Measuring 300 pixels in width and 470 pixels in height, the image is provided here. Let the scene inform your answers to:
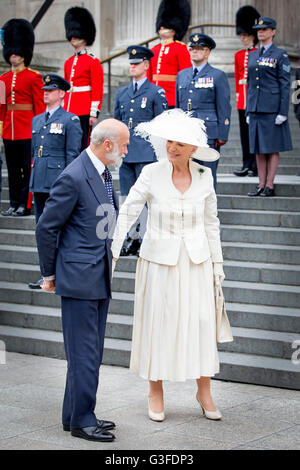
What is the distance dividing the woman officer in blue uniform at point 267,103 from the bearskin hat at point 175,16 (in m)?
1.29

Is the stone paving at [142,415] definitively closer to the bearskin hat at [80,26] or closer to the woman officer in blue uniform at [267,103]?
the woman officer in blue uniform at [267,103]

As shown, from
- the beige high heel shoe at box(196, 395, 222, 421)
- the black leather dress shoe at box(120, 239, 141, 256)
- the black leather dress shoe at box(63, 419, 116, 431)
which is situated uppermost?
the black leather dress shoe at box(120, 239, 141, 256)

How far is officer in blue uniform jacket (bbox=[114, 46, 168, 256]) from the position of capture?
9.20 meters

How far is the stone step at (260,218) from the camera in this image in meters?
9.20

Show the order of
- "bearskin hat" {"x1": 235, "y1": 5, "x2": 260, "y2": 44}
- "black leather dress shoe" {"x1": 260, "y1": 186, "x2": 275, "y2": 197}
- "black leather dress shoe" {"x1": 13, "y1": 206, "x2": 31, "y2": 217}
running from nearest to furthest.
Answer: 1. "black leather dress shoe" {"x1": 260, "y1": 186, "x2": 275, "y2": 197}
2. "black leather dress shoe" {"x1": 13, "y1": 206, "x2": 31, "y2": 217}
3. "bearskin hat" {"x1": 235, "y1": 5, "x2": 260, "y2": 44}

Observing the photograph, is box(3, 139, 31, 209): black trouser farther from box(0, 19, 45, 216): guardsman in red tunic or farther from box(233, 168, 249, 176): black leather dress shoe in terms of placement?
box(233, 168, 249, 176): black leather dress shoe

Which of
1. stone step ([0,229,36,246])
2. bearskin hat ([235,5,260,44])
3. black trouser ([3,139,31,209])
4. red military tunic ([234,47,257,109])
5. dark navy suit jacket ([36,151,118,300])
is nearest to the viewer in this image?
dark navy suit jacket ([36,151,118,300])

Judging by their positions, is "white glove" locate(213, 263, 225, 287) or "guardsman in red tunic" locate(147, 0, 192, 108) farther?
"guardsman in red tunic" locate(147, 0, 192, 108)

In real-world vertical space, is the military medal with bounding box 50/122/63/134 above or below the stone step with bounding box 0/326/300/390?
above

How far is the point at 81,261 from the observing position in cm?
573

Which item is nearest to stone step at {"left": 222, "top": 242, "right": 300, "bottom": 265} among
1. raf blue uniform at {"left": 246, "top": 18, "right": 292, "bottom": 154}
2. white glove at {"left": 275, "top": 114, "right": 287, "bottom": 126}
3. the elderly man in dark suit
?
raf blue uniform at {"left": 246, "top": 18, "right": 292, "bottom": 154}

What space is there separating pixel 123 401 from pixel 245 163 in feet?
17.5

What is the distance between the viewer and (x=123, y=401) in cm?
675

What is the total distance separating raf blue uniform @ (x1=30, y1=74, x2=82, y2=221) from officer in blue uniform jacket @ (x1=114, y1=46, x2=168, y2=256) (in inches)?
19.9
